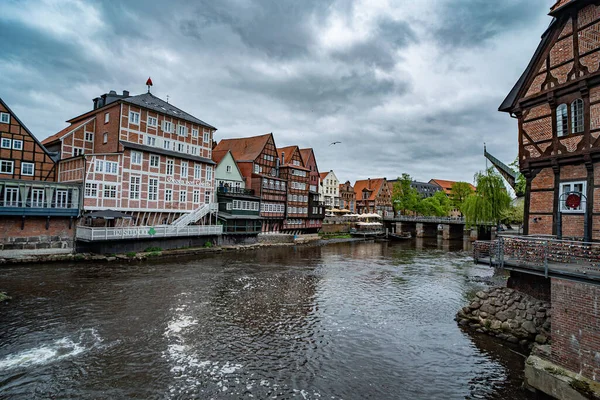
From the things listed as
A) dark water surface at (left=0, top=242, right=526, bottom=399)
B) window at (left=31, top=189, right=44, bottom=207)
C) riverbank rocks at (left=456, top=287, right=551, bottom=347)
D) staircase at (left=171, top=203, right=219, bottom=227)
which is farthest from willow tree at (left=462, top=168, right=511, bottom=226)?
window at (left=31, top=189, right=44, bottom=207)

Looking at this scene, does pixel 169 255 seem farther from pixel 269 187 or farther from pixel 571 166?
pixel 571 166

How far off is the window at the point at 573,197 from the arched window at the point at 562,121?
2.04 metres

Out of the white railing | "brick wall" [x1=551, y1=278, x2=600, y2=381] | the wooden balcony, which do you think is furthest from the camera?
the white railing

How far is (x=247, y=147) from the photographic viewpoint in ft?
165

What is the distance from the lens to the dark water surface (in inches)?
352

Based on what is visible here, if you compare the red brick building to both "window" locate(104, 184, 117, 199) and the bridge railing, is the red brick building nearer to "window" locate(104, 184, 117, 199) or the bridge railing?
"window" locate(104, 184, 117, 199)

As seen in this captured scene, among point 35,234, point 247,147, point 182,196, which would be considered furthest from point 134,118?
point 247,147

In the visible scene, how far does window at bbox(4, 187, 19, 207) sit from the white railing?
4.57m

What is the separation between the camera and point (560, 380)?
25.3 feet

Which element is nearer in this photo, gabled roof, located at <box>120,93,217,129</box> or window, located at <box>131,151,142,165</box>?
window, located at <box>131,151,142,165</box>

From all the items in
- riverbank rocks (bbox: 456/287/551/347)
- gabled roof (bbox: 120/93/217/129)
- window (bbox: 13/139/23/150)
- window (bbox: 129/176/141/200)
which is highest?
gabled roof (bbox: 120/93/217/129)

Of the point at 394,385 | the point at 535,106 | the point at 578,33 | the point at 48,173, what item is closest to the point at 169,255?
the point at 48,173

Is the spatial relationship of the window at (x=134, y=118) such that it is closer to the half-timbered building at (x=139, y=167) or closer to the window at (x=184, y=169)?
the half-timbered building at (x=139, y=167)

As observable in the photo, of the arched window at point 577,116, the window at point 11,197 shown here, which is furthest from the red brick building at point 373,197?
the arched window at point 577,116
